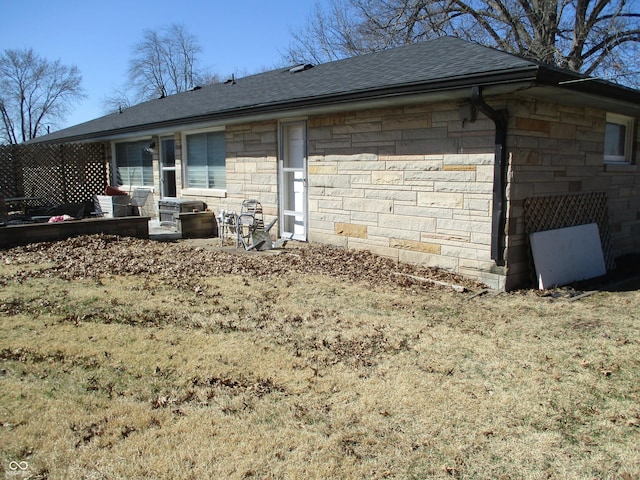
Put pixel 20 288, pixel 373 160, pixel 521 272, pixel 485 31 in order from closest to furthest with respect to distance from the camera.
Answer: pixel 20 288
pixel 521 272
pixel 373 160
pixel 485 31

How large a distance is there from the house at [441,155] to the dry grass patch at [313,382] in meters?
1.20

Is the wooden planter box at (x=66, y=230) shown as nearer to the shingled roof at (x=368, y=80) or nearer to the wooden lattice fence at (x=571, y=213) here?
the shingled roof at (x=368, y=80)

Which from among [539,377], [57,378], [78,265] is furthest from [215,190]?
[539,377]

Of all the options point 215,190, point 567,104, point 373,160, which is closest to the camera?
point 567,104

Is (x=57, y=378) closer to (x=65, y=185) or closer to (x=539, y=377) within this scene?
(x=539, y=377)

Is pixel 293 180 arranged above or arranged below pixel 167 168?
below

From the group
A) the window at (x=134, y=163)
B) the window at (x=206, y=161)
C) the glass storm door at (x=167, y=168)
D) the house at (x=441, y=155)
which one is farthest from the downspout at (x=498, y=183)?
the window at (x=134, y=163)

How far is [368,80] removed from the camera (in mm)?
8180

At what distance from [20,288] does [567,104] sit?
784cm

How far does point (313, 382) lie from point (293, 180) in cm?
685

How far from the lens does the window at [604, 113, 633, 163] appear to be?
8.91 m

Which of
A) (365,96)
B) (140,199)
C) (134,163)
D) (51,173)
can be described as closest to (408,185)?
(365,96)

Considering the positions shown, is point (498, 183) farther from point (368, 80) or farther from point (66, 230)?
point (66, 230)

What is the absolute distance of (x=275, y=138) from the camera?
10281 mm
